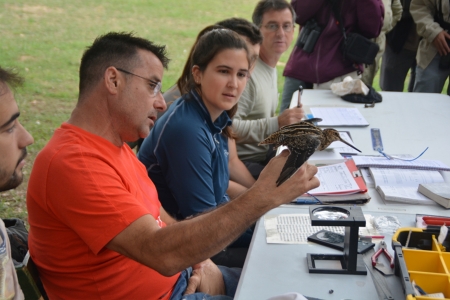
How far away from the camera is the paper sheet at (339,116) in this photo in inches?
139

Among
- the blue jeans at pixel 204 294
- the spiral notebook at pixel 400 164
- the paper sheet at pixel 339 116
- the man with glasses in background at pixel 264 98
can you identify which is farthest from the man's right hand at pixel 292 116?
the blue jeans at pixel 204 294

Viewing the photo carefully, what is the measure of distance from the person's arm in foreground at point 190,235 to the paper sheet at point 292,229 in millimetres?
505

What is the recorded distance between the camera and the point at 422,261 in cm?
172

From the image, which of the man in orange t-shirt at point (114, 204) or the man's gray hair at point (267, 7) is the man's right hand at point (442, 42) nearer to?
the man's gray hair at point (267, 7)

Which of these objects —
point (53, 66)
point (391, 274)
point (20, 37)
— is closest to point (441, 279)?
point (391, 274)

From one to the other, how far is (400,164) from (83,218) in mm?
1816

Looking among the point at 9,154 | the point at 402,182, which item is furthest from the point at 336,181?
the point at 9,154

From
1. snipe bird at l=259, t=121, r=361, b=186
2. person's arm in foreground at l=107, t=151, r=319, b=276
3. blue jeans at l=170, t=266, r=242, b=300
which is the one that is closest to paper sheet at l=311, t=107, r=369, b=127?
blue jeans at l=170, t=266, r=242, b=300

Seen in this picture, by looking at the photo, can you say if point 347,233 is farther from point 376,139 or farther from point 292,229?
point 376,139

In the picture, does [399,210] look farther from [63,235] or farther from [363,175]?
[63,235]

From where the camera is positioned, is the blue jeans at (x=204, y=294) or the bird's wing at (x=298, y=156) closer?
the bird's wing at (x=298, y=156)

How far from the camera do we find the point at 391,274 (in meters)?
1.84

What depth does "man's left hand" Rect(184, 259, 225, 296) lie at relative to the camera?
6.79 feet

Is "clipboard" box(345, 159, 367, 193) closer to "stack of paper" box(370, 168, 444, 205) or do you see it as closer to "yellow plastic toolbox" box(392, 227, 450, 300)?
"stack of paper" box(370, 168, 444, 205)
